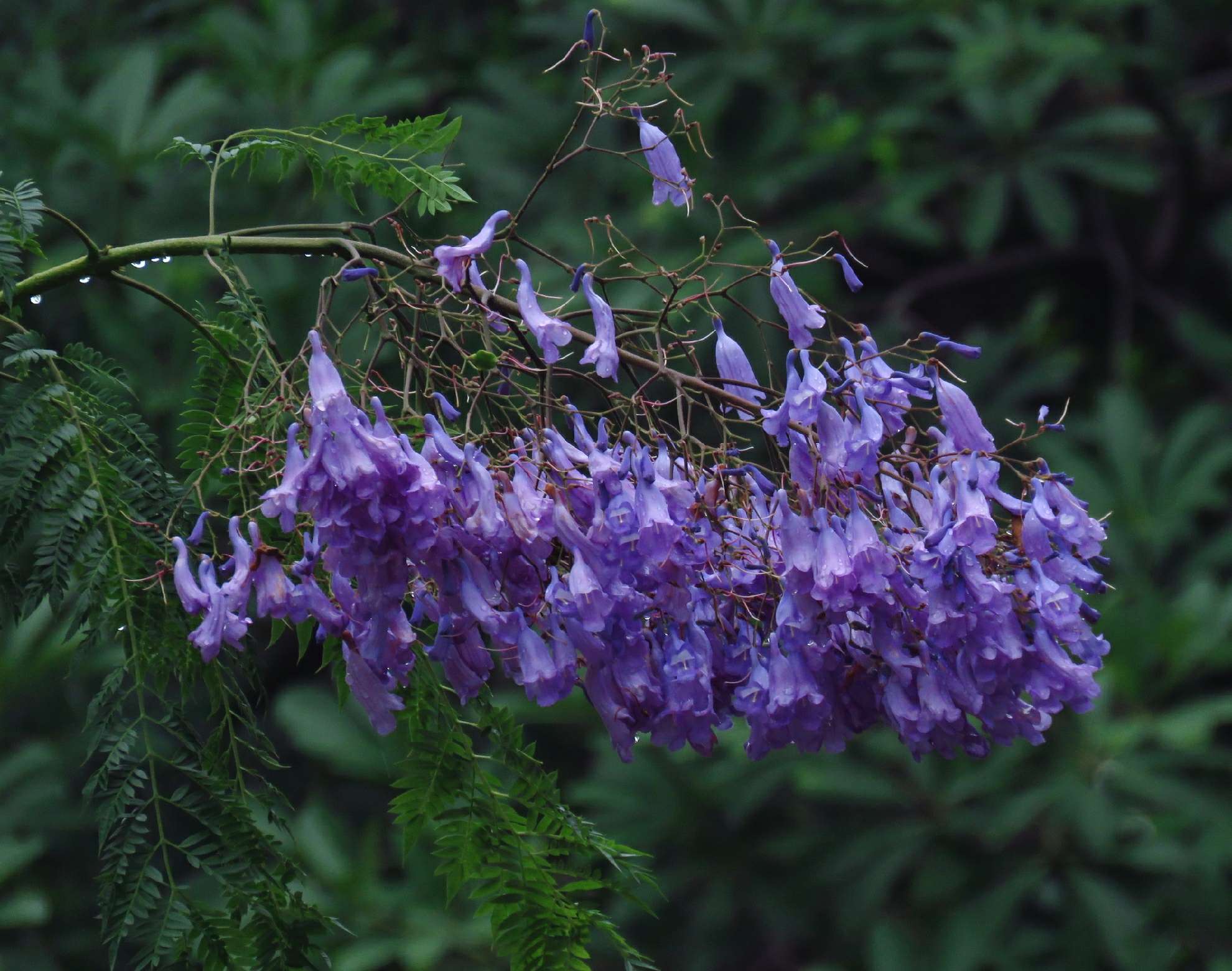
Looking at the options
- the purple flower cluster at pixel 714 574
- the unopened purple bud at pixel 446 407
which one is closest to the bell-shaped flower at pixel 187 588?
the purple flower cluster at pixel 714 574

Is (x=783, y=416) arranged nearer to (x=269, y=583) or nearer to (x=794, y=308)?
(x=794, y=308)

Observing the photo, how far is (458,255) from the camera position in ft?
3.47

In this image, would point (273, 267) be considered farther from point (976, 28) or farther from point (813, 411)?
point (813, 411)

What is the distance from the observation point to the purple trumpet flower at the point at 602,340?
41.9 inches

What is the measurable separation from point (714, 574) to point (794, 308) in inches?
9.8

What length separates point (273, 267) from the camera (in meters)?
3.93

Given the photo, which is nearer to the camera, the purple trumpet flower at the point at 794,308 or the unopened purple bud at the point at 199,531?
the unopened purple bud at the point at 199,531

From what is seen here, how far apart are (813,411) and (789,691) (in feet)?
0.72

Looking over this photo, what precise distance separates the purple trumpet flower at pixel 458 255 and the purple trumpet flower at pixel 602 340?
94mm

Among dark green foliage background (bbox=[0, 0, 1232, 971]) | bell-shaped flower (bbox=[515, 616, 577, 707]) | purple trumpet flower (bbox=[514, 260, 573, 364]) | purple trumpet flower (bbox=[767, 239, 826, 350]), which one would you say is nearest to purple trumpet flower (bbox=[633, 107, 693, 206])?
purple trumpet flower (bbox=[767, 239, 826, 350])

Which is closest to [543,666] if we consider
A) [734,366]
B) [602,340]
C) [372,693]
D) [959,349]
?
[372,693]

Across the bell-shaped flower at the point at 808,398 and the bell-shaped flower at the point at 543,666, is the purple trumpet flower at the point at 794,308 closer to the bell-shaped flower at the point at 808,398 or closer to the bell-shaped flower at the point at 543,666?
the bell-shaped flower at the point at 808,398

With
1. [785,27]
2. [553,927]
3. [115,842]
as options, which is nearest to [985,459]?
[553,927]

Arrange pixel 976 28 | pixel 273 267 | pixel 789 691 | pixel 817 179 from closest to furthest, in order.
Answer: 1. pixel 789 691
2. pixel 273 267
3. pixel 976 28
4. pixel 817 179
